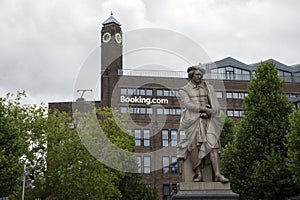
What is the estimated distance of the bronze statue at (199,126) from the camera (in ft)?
40.6

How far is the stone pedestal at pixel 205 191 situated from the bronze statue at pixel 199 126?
21cm

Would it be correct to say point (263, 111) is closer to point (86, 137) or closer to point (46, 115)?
point (86, 137)

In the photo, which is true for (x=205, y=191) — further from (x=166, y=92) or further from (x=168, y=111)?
(x=166, y=92)

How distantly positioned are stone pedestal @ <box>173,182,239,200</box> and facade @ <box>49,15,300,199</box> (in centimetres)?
4566

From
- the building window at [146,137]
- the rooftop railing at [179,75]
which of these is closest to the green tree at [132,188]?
the building window at [146,137]

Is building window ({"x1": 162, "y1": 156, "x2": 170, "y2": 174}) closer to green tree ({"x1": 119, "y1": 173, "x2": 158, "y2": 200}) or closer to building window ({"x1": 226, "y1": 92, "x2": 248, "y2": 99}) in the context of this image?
building window ({"x1": 226, "y1": 92, "x2": 248, "y2": 99})

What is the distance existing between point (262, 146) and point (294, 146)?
2.61 meters

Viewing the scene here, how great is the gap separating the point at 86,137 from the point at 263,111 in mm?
12891

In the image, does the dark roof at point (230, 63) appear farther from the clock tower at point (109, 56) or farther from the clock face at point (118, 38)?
the clock tower at point (109, 56)

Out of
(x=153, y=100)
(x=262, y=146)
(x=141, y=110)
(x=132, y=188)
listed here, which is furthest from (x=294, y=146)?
(x=153, y=100)

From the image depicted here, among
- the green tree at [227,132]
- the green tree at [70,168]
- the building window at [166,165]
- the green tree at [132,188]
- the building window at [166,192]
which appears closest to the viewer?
the green tree at [70,168]

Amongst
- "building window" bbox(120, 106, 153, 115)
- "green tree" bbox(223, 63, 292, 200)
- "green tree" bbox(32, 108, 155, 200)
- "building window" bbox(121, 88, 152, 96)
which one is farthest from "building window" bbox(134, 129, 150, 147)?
"green tree" bbox(223, 63, 292, 200)

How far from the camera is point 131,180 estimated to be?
40.0 m

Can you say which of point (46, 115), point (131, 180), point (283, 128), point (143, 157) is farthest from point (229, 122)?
point (143, 157)
